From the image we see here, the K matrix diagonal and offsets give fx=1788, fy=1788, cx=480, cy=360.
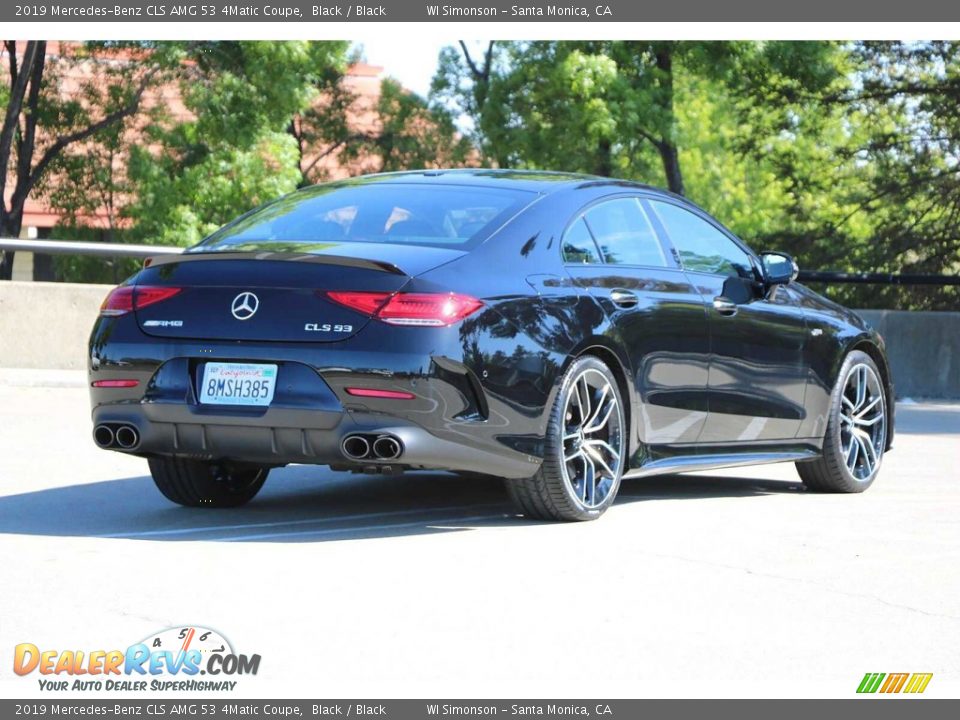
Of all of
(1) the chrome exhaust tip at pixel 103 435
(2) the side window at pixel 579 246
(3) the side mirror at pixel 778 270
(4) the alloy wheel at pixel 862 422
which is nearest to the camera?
(1) the chrome exhaust tip at pixel 103 435

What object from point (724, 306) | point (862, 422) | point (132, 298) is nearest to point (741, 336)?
point (724, 306)

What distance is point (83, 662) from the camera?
4.91m

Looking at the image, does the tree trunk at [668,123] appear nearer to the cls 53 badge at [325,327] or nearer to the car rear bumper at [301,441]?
the car rear bumper at [301,441]

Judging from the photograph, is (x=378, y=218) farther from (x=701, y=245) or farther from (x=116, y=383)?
(x=701, y=245)

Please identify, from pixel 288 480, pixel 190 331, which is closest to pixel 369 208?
pixel 190 331

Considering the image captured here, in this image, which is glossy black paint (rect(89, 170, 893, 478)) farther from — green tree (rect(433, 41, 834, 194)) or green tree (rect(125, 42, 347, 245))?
green tree (rect(125, 42, 347, 245))

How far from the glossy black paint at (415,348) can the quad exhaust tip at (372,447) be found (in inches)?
1.4

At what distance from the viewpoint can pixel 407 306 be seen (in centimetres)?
700

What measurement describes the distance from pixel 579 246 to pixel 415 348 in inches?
51.9

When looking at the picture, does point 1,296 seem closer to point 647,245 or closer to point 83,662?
point 647,245

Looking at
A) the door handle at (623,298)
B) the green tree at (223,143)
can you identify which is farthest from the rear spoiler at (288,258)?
the green tree at (223,143)

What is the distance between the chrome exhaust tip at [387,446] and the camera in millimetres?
6992

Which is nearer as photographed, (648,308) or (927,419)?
(648,308)
